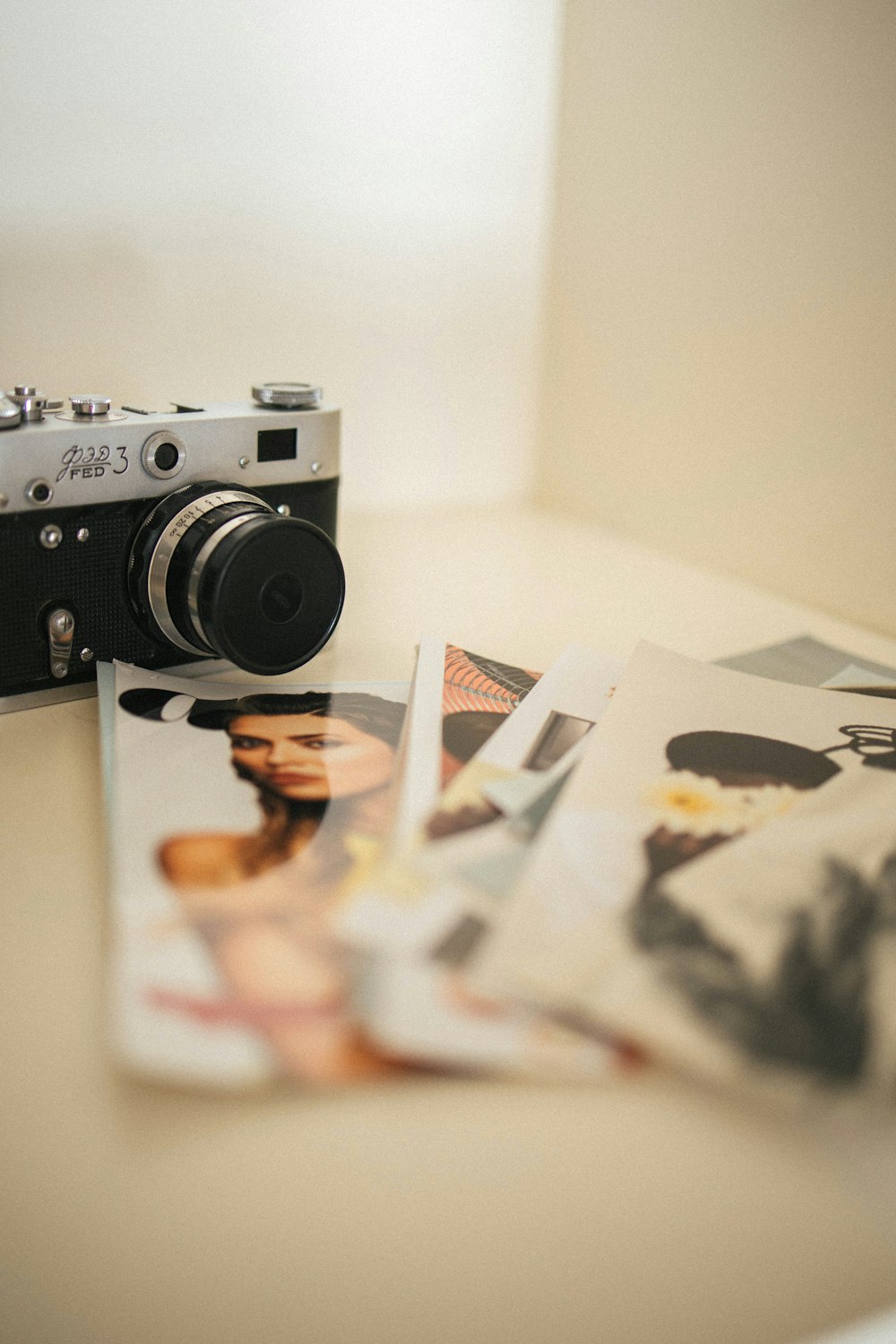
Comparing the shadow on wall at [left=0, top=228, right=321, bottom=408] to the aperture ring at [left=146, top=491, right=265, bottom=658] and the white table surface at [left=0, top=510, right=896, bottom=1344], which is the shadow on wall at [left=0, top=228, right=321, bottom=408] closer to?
the aperture ring at [left=146, top=491, right=265, bottom=658]

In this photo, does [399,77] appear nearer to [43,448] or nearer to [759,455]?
[759,455]

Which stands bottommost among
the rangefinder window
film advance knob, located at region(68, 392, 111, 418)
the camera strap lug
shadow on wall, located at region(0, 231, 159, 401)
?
the camera strap lug

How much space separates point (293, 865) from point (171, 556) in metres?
0.19

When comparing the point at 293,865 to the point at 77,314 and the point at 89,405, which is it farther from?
the point at 77,314

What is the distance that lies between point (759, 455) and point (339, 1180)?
59cm

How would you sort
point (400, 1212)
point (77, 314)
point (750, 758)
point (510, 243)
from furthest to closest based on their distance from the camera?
point (510, 243)
point (77, 314)
point (750, 758)
point (400, 1212)

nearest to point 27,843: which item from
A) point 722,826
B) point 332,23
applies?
point 722,826

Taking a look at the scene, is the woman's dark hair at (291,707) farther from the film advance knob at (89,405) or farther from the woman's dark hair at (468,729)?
the film advance knob at (89,405)

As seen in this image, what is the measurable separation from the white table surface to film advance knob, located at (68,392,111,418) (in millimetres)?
262

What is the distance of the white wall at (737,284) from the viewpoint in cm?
64

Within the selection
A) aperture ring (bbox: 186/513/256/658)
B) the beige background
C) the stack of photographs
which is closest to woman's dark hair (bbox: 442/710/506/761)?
the stack of photographs

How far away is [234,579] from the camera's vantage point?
45 centimetres

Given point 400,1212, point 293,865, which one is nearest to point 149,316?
point 293,865

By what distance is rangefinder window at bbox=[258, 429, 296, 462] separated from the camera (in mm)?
539
